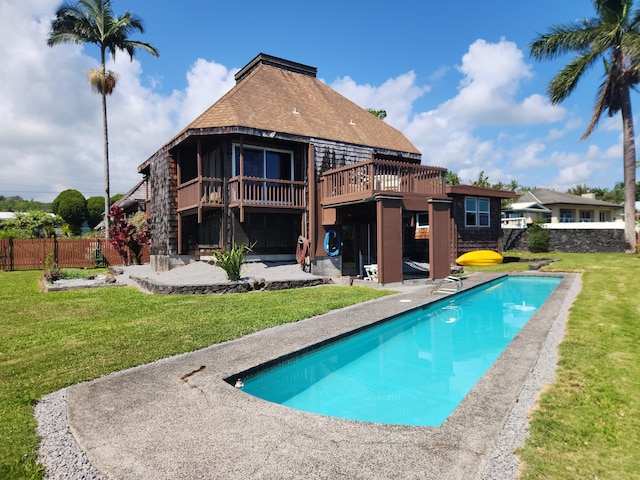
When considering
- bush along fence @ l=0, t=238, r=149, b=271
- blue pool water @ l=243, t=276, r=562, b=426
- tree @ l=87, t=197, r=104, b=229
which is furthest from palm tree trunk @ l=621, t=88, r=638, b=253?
tree @ l=87, t=197, r=104, b=229

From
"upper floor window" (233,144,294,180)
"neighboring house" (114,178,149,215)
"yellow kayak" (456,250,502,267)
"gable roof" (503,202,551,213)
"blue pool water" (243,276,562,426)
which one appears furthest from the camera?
"gable roof" (503,202,551,213)

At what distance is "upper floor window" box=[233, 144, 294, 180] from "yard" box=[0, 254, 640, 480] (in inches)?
234

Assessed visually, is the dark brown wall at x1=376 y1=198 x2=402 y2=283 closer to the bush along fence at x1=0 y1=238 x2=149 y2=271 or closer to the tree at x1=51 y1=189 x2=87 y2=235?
the bush along fence at x1=0 y1=238 x2=149 y2=271

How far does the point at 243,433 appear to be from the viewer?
3.29 metres

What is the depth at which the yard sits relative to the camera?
2988 millimetres

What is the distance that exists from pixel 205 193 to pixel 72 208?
40913 mm

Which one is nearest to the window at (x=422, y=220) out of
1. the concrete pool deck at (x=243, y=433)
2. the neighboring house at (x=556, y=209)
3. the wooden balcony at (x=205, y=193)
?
the wooden balcony at (x=205, y=193)

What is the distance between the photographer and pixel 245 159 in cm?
1574

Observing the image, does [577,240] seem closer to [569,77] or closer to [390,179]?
[569,77]

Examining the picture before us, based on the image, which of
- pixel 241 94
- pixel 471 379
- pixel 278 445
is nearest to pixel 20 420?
pixel 278 445

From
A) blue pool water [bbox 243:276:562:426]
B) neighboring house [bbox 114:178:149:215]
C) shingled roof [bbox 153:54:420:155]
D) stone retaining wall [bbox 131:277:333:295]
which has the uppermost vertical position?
shingled roof [bbox 153:54:420:155]

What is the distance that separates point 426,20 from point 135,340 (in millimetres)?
18120

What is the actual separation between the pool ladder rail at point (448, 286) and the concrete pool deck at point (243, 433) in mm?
6807

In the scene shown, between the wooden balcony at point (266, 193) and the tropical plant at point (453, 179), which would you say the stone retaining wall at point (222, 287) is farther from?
the tropical plant at point (453, 179)
